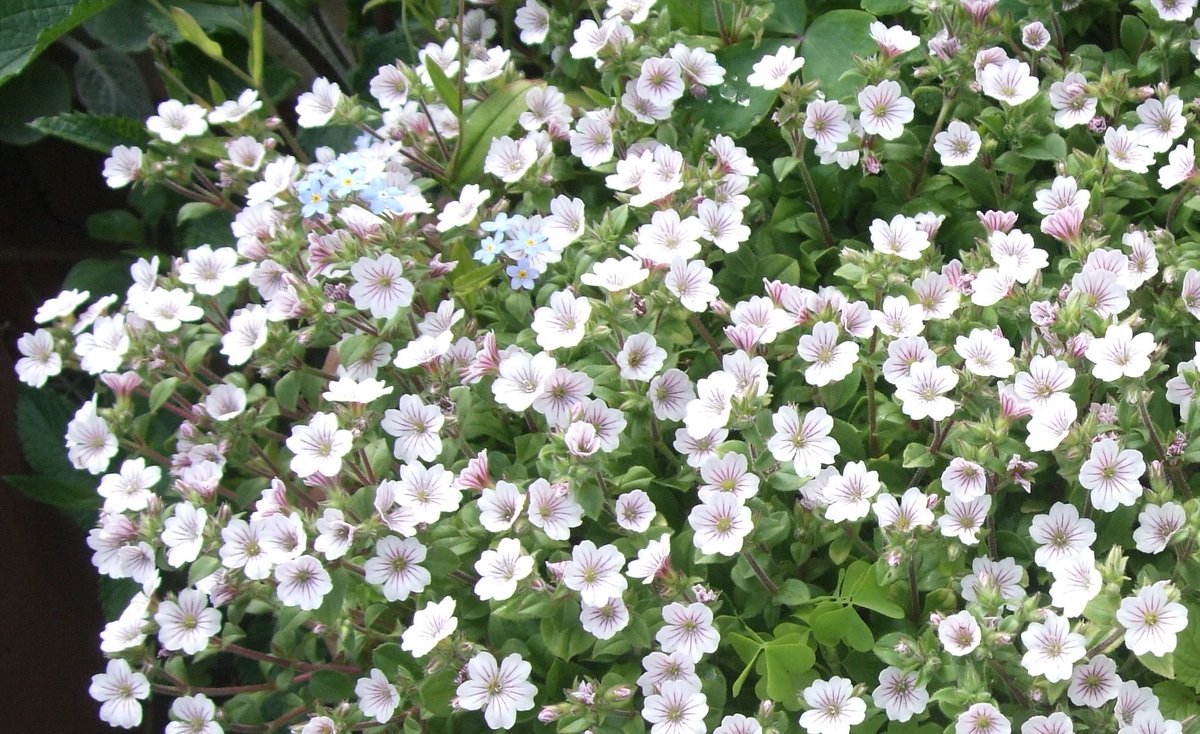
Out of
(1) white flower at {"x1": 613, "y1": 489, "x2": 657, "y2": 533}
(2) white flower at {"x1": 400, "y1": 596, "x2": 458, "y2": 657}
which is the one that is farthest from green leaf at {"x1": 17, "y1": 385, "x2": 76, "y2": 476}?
(1) white flower at {"x1": 613, "y1": 489, "x2": 657, "y2": 533}

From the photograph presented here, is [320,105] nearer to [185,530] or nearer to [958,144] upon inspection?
[185,530]

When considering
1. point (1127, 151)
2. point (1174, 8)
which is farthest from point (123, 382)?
point (1174, 8)

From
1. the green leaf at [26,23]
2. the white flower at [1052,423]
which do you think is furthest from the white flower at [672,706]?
the green leaf at [26,23]

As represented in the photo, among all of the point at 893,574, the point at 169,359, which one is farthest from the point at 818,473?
the point at 169,359

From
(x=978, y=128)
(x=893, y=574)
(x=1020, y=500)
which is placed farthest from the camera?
(x=978, y=128)

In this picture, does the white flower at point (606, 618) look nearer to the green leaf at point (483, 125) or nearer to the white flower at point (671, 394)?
the white flower at point (671, 394)

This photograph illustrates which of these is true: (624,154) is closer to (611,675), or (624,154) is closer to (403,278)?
(403,278)
